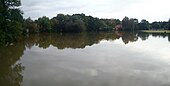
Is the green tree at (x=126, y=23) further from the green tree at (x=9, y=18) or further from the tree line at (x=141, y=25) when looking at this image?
the green tree at (x=9, y=18)

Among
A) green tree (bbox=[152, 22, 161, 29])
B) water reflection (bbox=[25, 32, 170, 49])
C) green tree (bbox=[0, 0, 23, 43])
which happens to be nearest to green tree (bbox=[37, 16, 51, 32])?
water reflection (bbox=[25, 32, 170, 49])

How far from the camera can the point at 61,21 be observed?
82188mm

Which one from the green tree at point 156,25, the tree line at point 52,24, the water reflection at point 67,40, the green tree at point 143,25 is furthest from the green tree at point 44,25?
the green tree at point 156,25

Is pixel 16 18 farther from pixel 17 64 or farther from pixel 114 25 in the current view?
pixel 114 25

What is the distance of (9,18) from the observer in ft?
105

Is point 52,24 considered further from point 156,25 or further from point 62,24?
point 156,25

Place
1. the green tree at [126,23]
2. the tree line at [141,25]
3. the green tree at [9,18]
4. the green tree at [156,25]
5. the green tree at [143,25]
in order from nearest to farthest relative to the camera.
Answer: the green tree at [9,18], the green tree at [126,23], the tree line at [141,25], the green tree at [143,25], the green tree at [156,25]

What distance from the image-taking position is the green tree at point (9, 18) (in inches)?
1147

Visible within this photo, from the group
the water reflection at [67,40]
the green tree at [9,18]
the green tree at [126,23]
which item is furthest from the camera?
the green tree at [126,23]

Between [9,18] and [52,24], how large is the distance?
1800 inches

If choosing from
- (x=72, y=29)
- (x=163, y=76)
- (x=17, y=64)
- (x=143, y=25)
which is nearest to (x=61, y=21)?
(x=72, y=29)

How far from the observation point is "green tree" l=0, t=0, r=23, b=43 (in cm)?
2914

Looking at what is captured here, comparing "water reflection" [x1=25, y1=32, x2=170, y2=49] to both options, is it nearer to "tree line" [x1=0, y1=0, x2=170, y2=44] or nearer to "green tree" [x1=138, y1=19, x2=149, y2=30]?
"tree line" [x1=0, y1=0, x2=170, y2=44]

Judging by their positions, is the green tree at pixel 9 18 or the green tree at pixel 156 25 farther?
the green tree at pixel 156 25
